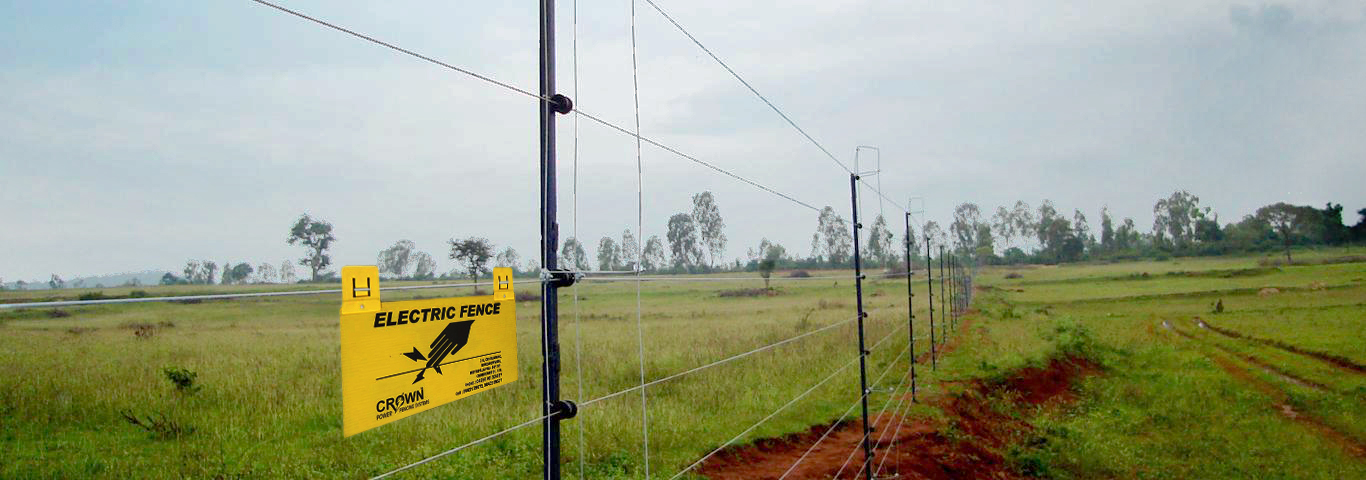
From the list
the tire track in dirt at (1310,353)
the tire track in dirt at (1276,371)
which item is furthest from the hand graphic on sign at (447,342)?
the tire track in dirt at (1310,353)

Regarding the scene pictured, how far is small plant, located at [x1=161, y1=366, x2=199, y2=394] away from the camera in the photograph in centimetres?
746

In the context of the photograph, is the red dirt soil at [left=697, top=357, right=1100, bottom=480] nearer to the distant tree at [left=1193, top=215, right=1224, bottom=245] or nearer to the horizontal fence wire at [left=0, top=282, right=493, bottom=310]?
the horizontal fence wire at [left=0, top=282, right=493, bottom=310]

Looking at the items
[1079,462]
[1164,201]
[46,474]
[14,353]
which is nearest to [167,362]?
[14,353]

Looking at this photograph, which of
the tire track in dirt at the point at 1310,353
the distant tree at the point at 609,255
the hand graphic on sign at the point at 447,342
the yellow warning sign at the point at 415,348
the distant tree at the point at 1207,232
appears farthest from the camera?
the distant tree at the point at 1207,232

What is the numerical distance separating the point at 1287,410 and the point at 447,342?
13.0 meters

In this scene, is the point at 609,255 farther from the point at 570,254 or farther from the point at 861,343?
the point at 861,343

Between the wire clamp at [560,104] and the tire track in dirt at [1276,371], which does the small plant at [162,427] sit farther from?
the tire track in dirt at [1276,371]

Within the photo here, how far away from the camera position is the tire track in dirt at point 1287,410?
8266 millimetres

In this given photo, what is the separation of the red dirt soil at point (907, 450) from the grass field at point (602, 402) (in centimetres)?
24

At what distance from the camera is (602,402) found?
7594mm

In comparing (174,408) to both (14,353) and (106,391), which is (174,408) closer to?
(106,391)

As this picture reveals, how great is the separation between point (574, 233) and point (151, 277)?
4.23 ft

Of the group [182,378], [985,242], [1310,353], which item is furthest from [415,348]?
[985,242]

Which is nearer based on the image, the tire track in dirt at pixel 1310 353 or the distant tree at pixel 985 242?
the tire track in dirt at pixel 1310 353
